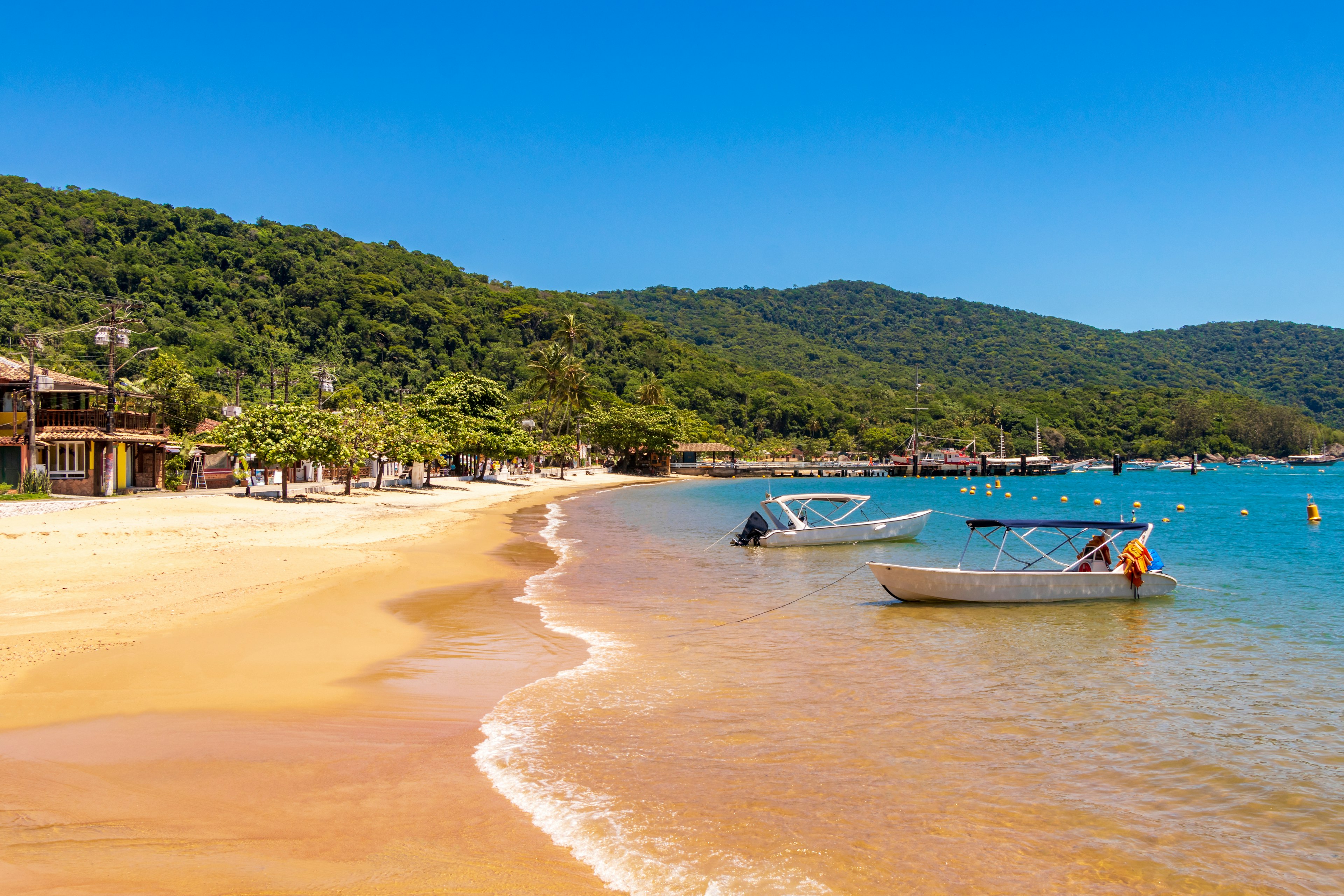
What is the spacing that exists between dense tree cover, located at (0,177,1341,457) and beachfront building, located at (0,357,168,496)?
1015cm

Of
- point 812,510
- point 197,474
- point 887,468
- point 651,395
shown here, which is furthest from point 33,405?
point 887,468

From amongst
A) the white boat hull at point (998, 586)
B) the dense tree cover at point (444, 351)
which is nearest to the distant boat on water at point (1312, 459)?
the dense tree cover at point (444, 351)

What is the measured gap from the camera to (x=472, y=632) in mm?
13281

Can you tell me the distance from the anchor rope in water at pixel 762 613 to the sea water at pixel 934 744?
0.12 m

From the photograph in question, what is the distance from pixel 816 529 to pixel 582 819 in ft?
75.8

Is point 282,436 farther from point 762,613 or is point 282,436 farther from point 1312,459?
point 1312,459

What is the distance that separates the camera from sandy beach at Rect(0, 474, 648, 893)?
543cm

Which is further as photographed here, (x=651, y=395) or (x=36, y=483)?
(x=651, y=395)

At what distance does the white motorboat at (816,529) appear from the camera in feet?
93.4

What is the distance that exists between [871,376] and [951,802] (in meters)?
195

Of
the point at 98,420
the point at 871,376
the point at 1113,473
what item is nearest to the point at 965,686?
the point at 98,420

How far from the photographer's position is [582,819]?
641 centimetres

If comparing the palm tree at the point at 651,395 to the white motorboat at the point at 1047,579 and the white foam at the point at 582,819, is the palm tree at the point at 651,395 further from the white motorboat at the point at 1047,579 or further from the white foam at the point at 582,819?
the white foam at the point at 582,819

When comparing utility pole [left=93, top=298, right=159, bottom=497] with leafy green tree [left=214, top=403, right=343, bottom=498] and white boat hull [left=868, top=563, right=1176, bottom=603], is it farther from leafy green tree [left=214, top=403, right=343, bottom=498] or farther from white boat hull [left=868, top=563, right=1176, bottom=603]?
white boat hull [left=868, top=563, right=1176, bottom=603]
